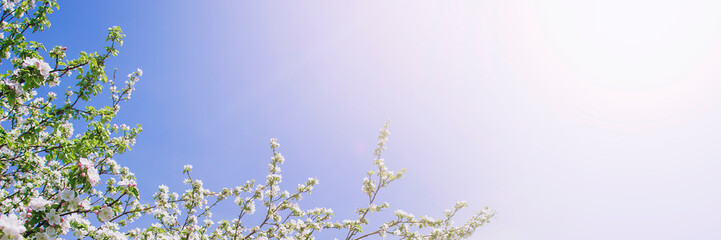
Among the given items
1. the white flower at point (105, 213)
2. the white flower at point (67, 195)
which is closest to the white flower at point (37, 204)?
the white flower at point (67, 195)

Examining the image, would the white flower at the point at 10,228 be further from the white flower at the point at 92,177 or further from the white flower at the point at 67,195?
the white flower at the point at 92,177

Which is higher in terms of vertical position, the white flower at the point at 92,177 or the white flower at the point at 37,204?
the white flower at the point at 92,177

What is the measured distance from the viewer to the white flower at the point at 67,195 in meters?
3.66

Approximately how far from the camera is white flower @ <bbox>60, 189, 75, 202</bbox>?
3660 mm

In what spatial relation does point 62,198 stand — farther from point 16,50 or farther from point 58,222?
point 16,50

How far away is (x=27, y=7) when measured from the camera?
684 centimetres

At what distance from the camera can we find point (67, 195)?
3.70m

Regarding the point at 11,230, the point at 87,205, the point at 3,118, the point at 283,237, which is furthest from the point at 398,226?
the point at 3,118

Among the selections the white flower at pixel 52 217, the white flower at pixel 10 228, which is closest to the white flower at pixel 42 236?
the white flower at pixel 52 217

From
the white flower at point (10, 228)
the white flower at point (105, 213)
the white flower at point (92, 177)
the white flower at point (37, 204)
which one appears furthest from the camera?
the white flower at point (105, 213)

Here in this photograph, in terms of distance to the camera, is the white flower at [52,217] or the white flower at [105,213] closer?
the white flower at [52,217]

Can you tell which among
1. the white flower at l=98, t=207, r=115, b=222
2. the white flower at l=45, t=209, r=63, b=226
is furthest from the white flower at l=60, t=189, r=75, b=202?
the white flower at l=98, t=207, r=115, b=222

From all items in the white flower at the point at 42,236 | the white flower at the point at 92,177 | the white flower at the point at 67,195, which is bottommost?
the white flower at the point at 42,236

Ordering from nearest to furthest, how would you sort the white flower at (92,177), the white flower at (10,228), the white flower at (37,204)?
the white flower at (10,228) < the white flower at (37,204) < the white flower at (92,177)
